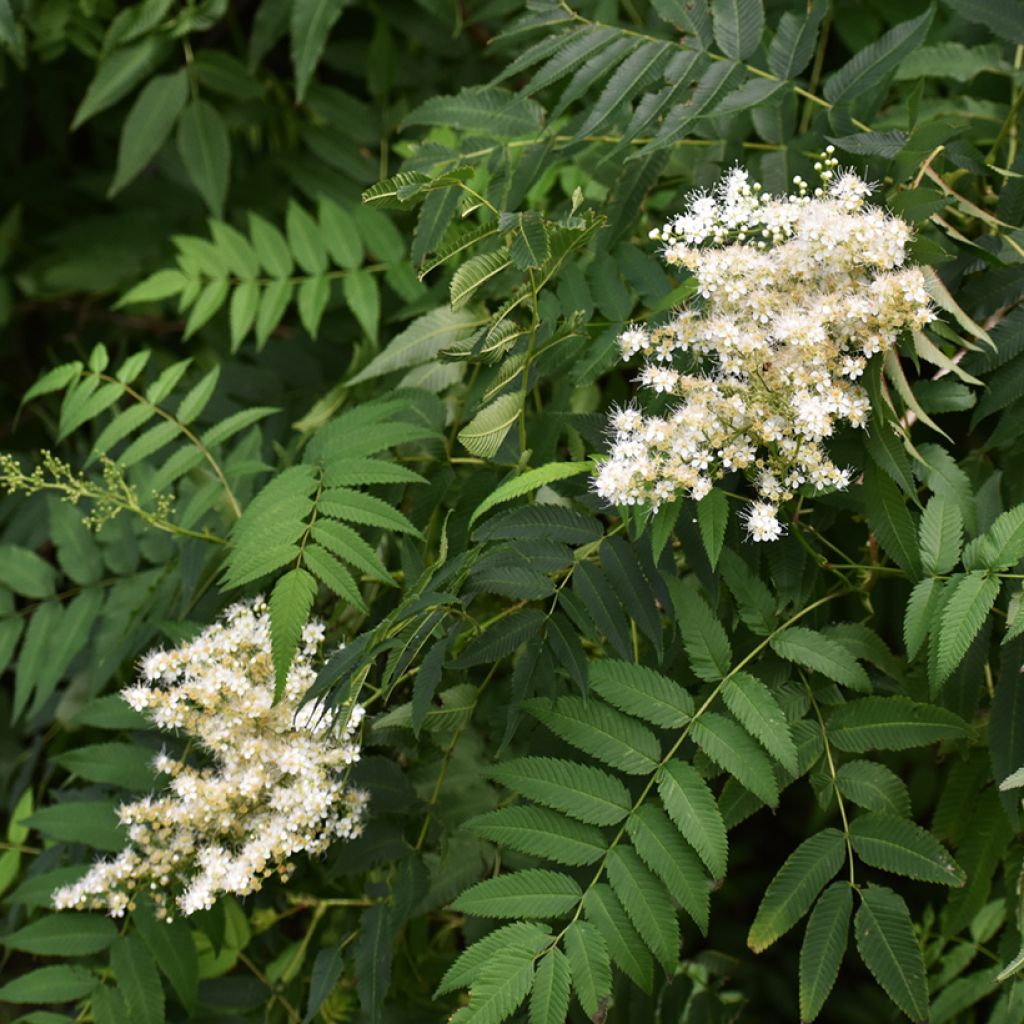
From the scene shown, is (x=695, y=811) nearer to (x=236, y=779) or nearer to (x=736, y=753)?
(x=736, y=753)

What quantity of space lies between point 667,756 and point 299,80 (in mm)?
1679

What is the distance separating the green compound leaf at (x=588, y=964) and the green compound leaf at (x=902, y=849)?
1.07 feet

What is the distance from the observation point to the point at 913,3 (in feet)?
8.35

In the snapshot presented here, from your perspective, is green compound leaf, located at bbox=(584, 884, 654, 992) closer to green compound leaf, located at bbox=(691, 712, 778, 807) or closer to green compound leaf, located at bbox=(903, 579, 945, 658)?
green compound leaf, located at bbox=(691, 712, 778, 807)

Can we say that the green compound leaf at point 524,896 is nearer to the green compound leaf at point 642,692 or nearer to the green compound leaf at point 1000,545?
the green compound leaf at point 642,692

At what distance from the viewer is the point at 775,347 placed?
4.81 feet

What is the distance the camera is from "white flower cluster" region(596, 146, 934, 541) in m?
1.41

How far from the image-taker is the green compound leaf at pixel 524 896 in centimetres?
144

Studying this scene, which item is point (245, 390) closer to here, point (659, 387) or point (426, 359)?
point (426, 359)

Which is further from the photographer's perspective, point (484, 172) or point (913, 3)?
point (913, 3)

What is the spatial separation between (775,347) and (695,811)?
1.78ft

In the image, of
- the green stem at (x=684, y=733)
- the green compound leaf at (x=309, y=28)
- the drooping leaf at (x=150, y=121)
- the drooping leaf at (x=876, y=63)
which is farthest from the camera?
the drooping leaf at (x=150, y=121)

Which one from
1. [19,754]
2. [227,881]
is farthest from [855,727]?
[19,754]

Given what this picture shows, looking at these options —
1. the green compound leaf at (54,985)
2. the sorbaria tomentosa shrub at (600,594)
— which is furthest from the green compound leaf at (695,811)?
the green compound leaf at (54,985)
